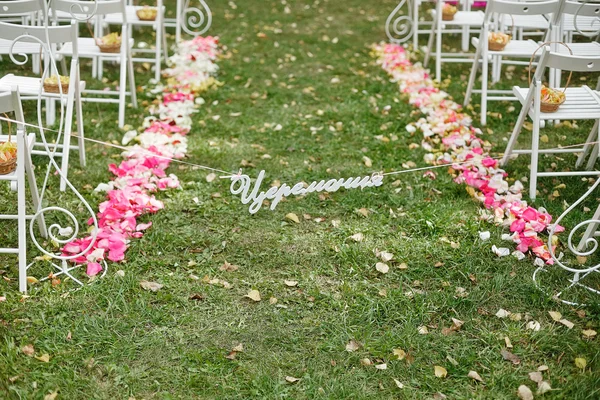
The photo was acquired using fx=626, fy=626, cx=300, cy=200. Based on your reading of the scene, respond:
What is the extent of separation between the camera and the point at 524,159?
4844 mm

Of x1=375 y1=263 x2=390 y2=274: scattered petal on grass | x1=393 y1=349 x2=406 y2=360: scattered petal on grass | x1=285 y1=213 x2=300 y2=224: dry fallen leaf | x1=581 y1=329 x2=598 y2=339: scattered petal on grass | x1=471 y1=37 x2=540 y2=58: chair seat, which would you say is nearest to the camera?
x1=393 y1=349 x2=406 y2=360: scattered petal on grass

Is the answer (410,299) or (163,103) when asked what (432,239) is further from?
(163,103)

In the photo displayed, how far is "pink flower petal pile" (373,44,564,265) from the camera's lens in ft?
12.8

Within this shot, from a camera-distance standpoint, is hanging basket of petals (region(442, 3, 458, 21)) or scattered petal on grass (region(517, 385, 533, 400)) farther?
hanging basket of petals (region(442, 3, 458, 21))

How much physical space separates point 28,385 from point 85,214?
58.5 inches

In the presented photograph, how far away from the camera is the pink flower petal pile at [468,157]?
3.89 meters

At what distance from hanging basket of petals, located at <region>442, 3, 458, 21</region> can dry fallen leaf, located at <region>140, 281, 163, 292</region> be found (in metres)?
4.07

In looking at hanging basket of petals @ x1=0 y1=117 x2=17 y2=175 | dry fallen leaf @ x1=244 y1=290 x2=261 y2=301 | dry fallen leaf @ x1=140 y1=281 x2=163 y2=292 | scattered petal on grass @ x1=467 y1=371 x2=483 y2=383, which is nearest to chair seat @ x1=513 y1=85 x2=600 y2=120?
scattered petal on grass @ x1=467 y1=371 x2=483 y2=383

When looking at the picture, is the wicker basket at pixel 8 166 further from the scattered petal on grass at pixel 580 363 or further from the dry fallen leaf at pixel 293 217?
the scattered petal on grass at pixel 580 363

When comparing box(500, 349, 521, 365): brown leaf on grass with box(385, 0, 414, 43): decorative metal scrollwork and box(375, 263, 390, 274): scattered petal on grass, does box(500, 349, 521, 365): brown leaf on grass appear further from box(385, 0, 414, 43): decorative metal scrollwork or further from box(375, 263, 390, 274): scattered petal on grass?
box(385, 0, 414, 43): decorative metal scrollwork

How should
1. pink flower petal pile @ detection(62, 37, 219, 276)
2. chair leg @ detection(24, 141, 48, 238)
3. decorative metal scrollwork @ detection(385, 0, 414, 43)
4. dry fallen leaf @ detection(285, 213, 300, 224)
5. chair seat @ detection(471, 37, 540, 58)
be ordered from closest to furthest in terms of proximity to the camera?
chair leg @ detection(24, 141, 48, 238) < pink flower petal pile @ detection(62, 37, 219, 276) < dry fallen leaf @ detection(285, 213, 300, 224) < chair seat @ detection(471, 37, 540, 58) < decorative metal scrollwork @ detection(385, 0, 414, 43)

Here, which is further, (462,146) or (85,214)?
(462,146)

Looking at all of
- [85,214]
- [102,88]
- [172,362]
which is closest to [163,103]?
[102,88]

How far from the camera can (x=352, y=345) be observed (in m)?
3.11
